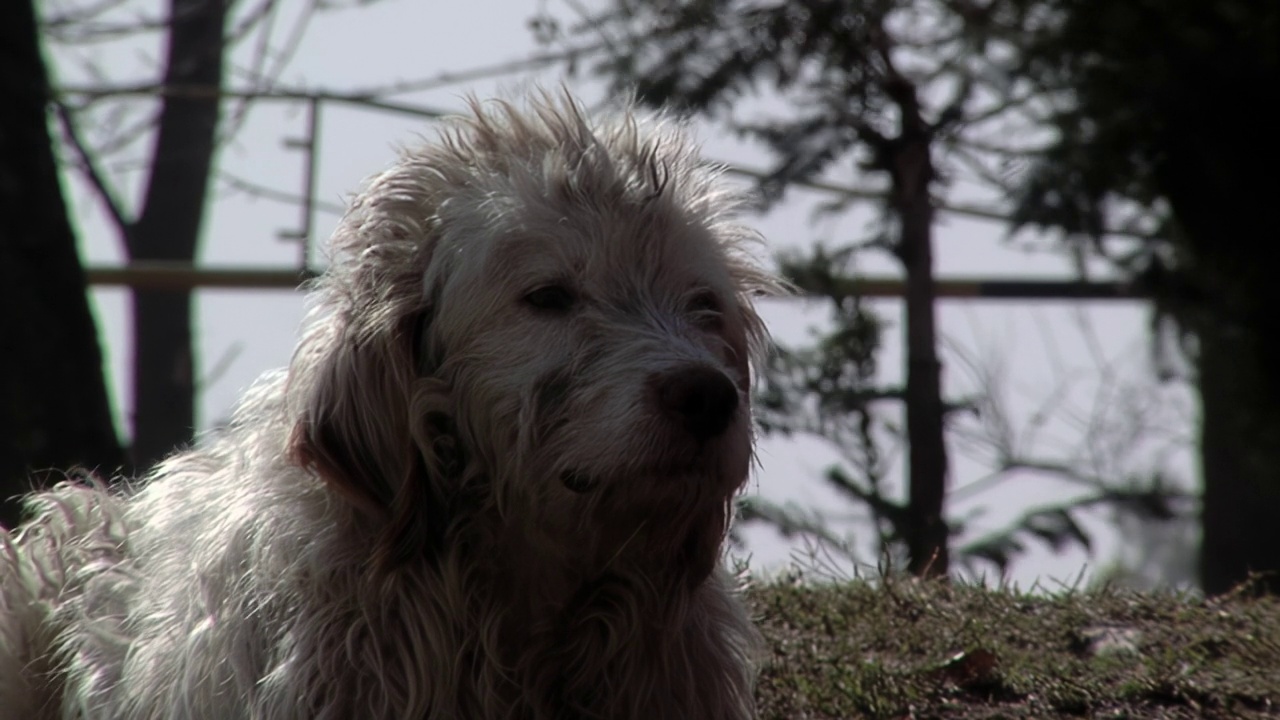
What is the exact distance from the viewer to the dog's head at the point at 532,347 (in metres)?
3.55

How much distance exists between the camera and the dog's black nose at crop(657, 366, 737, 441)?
3.47 metres

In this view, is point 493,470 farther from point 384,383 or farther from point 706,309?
point 706,309

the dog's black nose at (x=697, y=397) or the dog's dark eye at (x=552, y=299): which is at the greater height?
the dog's dark eye at (x=552, y=299)

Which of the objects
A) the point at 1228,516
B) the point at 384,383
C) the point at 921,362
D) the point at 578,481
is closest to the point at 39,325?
the point at 921,362

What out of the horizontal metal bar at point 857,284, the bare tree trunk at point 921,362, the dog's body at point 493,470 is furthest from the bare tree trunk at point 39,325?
the dog's body at point 493,470

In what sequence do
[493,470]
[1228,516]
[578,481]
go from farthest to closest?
[1228,516] → [493,470] → [578,481]

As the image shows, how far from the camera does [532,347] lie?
12.1 ft

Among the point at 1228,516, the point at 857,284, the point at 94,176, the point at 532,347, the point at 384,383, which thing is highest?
the point at 532,347

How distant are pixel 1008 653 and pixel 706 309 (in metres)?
1.57

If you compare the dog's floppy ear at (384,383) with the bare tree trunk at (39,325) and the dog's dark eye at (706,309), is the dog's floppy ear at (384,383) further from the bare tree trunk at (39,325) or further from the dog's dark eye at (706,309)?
the bare tree trunk at (39,325)

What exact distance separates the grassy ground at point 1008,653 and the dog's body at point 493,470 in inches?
31.5

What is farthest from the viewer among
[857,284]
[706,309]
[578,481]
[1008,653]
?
[857,284]

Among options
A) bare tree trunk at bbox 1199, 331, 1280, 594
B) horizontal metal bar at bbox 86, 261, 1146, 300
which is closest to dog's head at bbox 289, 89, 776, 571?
horizontal metal bar at bbox 86, 261, 1146, 300

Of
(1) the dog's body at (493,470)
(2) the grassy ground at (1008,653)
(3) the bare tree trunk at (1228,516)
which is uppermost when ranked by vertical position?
(1) the dog's body at (493,470)
